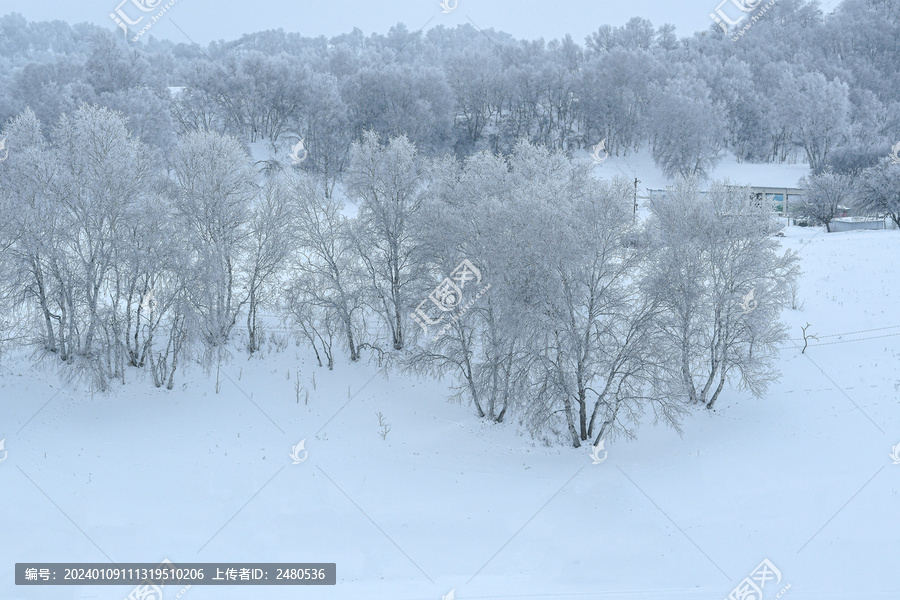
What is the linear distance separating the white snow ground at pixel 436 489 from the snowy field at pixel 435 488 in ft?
0.23

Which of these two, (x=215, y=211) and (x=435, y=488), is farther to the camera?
(x=215, y=211)

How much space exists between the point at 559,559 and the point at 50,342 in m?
21.6

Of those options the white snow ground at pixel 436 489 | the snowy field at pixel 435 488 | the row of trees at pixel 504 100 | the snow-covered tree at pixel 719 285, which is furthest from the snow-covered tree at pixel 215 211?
the row of trees at pixel 504 100

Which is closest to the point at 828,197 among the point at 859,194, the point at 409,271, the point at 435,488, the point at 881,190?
the point at 859,194

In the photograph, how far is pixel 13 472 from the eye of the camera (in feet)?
74.5

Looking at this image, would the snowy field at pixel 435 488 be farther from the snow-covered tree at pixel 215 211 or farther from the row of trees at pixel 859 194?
the row of trees at pixel 859 194

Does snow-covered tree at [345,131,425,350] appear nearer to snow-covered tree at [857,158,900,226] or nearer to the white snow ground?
the white snow ground

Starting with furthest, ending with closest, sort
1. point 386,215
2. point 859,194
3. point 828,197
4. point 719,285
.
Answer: point 859,194 < point 828,197 < point 386,215 < point 719,285

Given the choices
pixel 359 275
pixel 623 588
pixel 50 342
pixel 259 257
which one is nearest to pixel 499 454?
pixel 623 588

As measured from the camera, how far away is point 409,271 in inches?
1249

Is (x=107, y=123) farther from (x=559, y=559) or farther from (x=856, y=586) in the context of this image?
(x=856, y=586)

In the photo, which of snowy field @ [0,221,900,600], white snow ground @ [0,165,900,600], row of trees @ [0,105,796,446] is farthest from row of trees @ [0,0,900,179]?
snowy field @ [0,221,900,600]

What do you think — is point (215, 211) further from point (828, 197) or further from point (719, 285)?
point (828, 197)

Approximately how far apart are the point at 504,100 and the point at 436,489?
5738 cm
